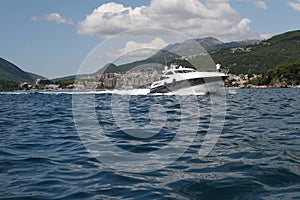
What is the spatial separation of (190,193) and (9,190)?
2.54 metres

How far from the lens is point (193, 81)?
147ft

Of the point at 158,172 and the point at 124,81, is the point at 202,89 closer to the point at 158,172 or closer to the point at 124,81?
the point at 158,172

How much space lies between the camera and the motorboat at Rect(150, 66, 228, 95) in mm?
44688

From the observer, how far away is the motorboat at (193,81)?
44688mm

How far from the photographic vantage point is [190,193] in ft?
14.9

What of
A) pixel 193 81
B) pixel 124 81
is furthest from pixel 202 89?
pixel 124 81

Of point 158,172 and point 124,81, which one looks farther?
point 124,81

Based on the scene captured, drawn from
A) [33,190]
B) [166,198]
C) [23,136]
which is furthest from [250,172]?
[23,136]

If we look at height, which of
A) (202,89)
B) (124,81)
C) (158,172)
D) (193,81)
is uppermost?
(124,81)

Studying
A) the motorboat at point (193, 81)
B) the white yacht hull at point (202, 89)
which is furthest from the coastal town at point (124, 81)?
the white yacht hull at point (202, 89)

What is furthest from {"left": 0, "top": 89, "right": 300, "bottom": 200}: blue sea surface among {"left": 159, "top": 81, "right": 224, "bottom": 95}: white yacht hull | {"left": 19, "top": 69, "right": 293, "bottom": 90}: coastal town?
{"left": 159, "top": 81, "right": 224, "bottom": 95}: white yacht hull

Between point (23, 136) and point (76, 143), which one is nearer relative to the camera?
point (76, 143)

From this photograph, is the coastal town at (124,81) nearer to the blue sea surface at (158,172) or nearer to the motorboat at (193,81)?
the motorboat at (193,81)

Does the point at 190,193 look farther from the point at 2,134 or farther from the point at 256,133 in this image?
the point at 2,134
